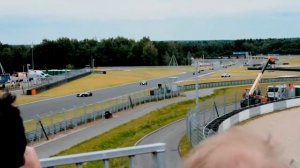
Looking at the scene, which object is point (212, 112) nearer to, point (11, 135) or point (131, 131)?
point (131, 131)

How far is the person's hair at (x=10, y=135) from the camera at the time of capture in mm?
2105

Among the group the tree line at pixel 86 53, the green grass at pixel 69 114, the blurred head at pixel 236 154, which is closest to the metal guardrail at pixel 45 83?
the green grass at pixel 69 114

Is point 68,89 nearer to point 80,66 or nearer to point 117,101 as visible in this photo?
point 117,101

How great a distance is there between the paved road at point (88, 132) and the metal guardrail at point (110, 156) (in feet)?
78.2

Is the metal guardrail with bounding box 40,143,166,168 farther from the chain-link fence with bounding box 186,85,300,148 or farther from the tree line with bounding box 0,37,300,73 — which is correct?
the tree line with bounding box 0,37,300,73

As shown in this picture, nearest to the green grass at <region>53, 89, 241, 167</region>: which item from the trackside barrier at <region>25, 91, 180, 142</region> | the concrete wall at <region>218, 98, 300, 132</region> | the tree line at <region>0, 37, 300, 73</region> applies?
the trackside barrier at <region>25, 91, 180, 142</region>

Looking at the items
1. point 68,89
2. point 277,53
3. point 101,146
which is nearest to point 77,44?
point 68,89

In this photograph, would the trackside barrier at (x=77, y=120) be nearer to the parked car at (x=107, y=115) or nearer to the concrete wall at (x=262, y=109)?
→ the parked car at (x=107, y=115)

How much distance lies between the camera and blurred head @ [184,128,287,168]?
1.58 metres

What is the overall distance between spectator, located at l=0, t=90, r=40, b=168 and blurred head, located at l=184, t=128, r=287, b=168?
81 centimetres

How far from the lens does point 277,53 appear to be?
200 metres

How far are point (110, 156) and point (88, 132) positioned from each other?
3289cm

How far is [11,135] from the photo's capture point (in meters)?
2.14

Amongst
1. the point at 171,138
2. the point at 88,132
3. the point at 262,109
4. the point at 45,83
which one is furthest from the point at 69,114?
the point at 45,83
